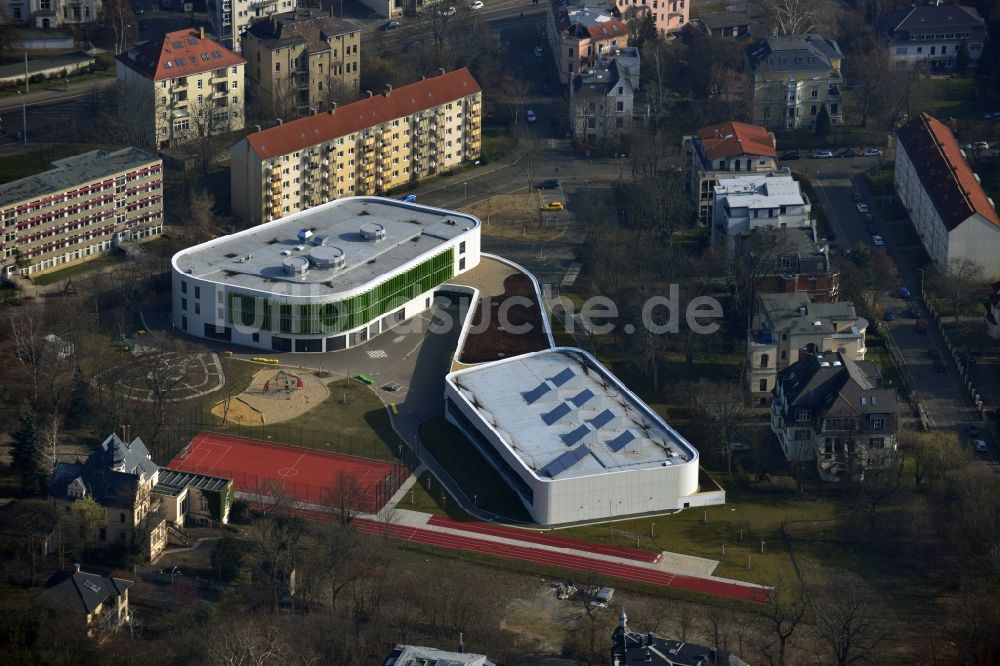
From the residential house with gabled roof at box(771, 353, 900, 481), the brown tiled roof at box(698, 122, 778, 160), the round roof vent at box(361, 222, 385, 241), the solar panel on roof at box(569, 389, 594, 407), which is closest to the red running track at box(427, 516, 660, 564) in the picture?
the solar panel on roof at box(569, 389, 594, 407)

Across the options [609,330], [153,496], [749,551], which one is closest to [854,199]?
[609,330]

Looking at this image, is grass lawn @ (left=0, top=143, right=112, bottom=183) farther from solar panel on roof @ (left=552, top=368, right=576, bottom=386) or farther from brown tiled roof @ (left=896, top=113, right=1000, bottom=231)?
brown tiled roof @ (left=896, top=113, right=1000, bottom=231)

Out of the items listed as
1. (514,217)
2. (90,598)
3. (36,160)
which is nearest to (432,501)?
(90,598)

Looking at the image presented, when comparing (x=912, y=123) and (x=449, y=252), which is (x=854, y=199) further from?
(x=449, y=252)

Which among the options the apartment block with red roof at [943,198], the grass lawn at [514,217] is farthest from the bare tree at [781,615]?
the grass lawn at [514,217]

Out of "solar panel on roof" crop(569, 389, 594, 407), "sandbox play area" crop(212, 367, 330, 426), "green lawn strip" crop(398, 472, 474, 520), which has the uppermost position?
"solar panel on roof" crop(569, 389, 594, 407)
